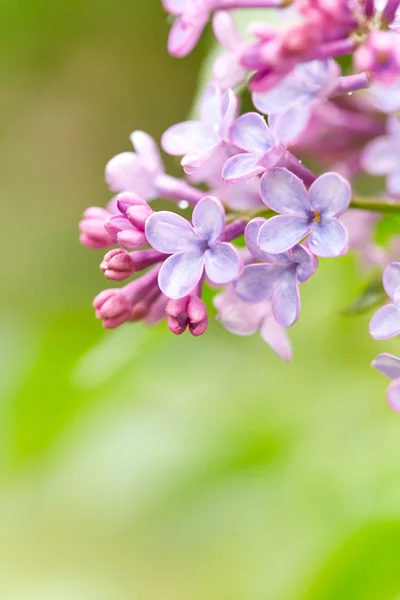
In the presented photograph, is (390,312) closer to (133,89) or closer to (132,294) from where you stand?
(132,294)

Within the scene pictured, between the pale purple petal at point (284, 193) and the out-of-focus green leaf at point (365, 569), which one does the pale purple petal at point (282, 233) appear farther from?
the out-of-focus green leaf at point (365, 569)

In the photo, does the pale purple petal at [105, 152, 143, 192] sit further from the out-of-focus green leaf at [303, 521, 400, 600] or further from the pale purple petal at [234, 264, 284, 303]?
the out-of-focus green leaf at [303, 521, 400, 600]

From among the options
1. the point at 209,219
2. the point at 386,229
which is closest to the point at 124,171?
the point at 209,219

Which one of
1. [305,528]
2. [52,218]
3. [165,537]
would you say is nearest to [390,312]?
[305,528]

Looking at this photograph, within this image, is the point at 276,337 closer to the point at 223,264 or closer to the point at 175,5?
the point at 223,264

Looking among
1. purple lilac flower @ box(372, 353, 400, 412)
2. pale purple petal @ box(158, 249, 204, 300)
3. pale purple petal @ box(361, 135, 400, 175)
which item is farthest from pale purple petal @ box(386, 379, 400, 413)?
pale purple petal @ box(361, 135, 400, 175)

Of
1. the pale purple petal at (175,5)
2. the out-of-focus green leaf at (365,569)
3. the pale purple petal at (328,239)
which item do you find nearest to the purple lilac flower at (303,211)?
the pale purple petal at (328,239)
